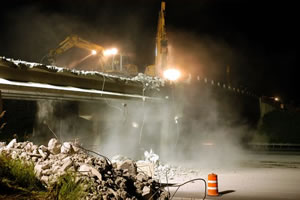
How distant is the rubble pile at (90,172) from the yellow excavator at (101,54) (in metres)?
20.2

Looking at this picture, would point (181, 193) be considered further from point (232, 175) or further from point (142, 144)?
point (142, 144)

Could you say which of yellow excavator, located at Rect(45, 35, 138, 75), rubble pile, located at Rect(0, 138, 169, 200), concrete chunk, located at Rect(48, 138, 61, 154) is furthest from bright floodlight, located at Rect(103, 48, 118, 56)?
rubble pile, located at Rect(0, 138, 169, 200)

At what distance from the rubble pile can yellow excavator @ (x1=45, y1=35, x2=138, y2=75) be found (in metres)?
20.2

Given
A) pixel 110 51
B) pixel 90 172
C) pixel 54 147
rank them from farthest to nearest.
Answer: pixel 110 51 → pixel 54 147 → pixel 90 172

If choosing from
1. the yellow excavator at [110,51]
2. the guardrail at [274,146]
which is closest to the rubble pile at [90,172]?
the yellow excavator at [110,51]

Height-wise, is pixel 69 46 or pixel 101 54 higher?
pixel 69 46

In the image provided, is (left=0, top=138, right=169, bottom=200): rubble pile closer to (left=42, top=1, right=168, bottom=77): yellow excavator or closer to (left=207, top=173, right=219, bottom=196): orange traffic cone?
(left=207, top=173, right=219, bottom=196): orange traffic cone

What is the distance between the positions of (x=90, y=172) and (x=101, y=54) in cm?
2566

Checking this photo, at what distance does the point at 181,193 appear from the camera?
9.73 m

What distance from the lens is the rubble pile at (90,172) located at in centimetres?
674

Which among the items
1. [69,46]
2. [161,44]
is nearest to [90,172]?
[161,44]

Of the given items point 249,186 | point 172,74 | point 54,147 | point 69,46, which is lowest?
point 249,186

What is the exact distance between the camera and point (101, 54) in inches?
1249

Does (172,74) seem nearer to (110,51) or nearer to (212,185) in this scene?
(212,185)
